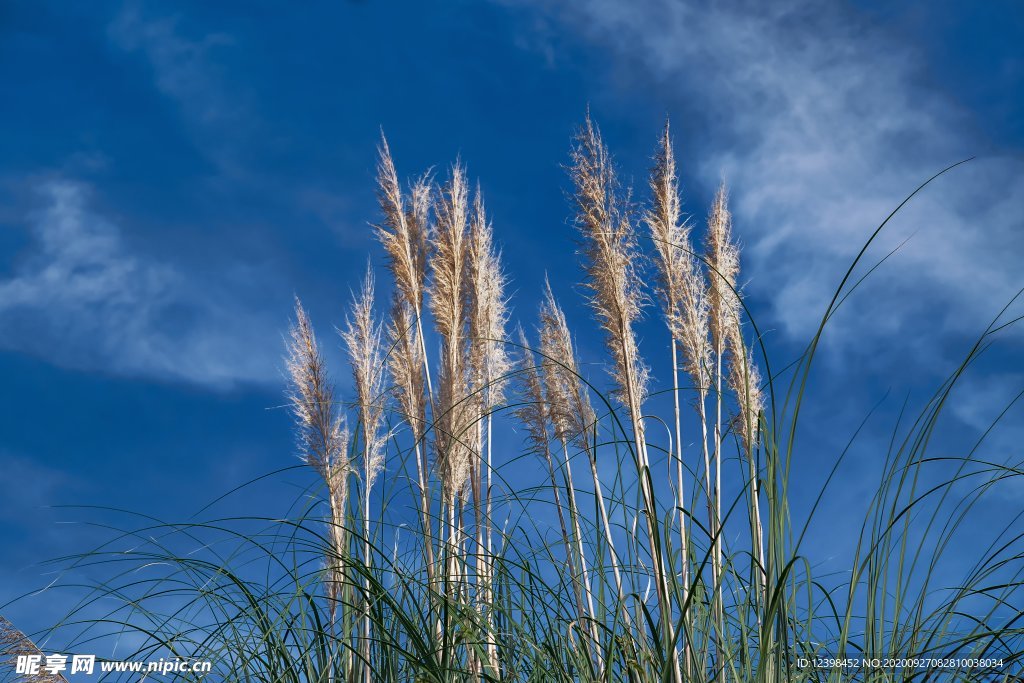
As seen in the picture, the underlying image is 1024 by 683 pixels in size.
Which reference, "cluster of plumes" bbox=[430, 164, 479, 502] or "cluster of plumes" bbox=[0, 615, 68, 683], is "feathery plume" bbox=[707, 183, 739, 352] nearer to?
"cluster of plumes" bbox=[430, 164, 479, 502]

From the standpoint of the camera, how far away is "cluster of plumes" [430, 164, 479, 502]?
15.4 ft

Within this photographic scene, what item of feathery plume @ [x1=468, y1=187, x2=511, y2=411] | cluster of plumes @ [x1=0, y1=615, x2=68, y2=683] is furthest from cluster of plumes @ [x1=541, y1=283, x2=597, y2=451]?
cluster of plumes @ [x1=0, y1=615, x2=68, y2=683]

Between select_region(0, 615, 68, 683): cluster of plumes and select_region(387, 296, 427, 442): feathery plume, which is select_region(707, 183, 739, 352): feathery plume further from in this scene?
select_region(0, 615, 68, 683): cluster of plumes

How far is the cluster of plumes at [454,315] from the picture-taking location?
4699mm

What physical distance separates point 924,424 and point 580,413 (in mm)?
3520

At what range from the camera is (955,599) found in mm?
1833

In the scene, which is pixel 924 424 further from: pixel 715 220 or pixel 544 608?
pixel 715 220

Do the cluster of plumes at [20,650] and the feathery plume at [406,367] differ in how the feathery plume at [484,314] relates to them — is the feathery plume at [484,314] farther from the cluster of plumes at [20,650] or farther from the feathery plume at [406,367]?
the cluster of plumes at [20,650]

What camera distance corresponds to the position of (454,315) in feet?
16.9

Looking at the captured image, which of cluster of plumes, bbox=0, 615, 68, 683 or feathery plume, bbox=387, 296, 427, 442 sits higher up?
feathery plume, bbox=387, 296, 427, 442

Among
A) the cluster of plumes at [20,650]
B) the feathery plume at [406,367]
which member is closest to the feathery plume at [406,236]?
the feathery plume at [406,367]

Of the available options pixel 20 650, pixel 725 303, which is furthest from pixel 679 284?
pixel 20 650

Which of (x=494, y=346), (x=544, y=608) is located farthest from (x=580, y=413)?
(x=544, y=608)

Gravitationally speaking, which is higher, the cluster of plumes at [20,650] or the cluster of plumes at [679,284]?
the cluster of plumes at [679,284]
